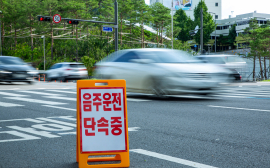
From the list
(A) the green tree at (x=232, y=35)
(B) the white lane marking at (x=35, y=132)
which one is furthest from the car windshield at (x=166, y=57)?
(A) the green tree at (x=232, y=35)

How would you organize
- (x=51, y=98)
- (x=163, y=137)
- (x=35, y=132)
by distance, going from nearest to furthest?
(x=163, y=137)
(x=35, y=132)
(x=51, y=98)

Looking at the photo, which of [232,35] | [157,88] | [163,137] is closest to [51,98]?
[157,88]

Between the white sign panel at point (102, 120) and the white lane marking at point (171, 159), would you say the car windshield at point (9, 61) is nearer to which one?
the white lane marking at point (171, 159)

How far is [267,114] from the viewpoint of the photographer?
777 cm

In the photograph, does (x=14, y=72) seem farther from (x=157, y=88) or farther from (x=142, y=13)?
(x=142, y=13)

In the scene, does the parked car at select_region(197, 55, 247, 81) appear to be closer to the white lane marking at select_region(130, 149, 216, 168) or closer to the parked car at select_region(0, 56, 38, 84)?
the parked car at select_region(0, 56, 38, 84)

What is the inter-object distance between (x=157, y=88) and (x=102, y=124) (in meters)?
6.97

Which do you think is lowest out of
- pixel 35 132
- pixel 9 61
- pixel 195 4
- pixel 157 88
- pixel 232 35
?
pixel 35 132

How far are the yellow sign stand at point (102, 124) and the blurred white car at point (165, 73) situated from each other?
642 cm

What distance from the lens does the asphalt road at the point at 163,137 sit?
4141mm

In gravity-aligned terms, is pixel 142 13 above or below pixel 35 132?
above

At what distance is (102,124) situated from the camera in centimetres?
401

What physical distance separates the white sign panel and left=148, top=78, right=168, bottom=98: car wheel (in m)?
6.68

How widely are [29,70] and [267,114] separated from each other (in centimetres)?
1454
